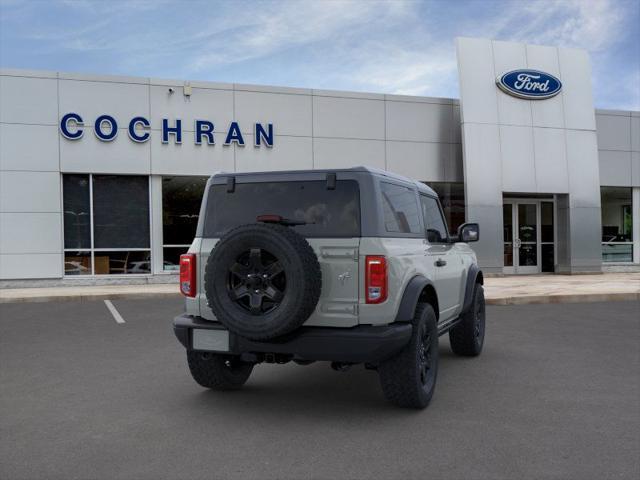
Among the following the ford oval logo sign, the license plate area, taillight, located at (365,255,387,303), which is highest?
the ford oval logo sign

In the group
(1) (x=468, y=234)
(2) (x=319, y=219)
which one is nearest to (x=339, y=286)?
(2) (x=319, y=219)

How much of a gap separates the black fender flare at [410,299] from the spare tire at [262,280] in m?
0.68

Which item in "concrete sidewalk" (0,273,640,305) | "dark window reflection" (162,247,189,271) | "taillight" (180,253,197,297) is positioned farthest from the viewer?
"dark window reflection" (162,247,189,271)

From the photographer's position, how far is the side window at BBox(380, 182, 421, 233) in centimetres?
509

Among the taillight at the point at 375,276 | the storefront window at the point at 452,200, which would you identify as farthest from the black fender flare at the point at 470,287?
the storefront window at the point at 452,200

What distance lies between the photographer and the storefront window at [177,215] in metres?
18.0

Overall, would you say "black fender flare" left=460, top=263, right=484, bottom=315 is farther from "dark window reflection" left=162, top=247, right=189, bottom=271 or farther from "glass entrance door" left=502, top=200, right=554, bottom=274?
"glass entrance door" left=502, top=200, right=554, bottom=274

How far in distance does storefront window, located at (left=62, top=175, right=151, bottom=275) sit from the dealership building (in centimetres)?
4

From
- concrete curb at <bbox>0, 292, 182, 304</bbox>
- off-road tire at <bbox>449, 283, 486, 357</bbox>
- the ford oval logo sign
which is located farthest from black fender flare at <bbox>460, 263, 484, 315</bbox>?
the ford oval logo sign

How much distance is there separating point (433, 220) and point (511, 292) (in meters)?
8.52

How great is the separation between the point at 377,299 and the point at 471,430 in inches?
45.2

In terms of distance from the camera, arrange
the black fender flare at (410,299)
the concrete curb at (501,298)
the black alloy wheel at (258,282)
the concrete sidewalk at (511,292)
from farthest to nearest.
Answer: the concrete sidewalk at (511,292) → the concrete curb at (501,298) → the black fender flare at (410,299) → the black alloy wheel at (258,282)

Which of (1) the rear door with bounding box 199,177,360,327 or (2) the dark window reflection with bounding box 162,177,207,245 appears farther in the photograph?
(2) the dark window reflection with bounding box 162,177,207,245

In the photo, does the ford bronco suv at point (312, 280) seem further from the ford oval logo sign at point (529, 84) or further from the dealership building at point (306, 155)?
the ford oval logo sign at point (529, 84)
